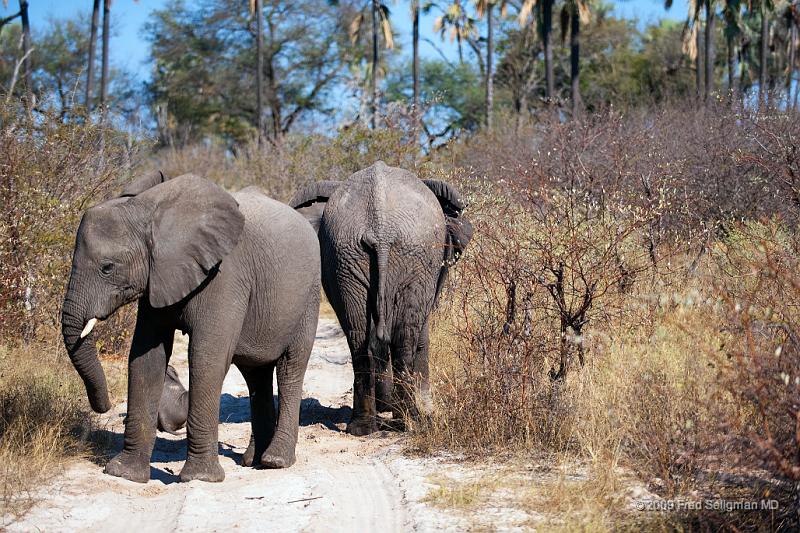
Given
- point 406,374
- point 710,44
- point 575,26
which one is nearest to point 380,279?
→ point 406,374

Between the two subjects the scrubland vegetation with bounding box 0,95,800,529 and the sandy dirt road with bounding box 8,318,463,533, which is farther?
the sandy dirt road with bounding box 8,318,463,533

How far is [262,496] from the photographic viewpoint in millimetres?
5652

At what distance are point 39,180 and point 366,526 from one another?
541 centimetres

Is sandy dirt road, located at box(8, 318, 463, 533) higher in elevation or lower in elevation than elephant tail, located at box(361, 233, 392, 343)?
lower

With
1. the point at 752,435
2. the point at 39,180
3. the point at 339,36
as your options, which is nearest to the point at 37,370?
the point at 39,180

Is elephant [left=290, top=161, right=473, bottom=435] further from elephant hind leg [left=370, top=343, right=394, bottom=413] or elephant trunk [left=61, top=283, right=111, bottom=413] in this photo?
elephant trunk [left=61, top=283, right=111, bottom=413]

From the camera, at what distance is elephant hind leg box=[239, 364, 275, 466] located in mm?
7012

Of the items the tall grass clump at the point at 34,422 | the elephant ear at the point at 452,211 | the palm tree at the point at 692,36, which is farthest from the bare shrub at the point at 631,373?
the palm tree at the point at 692,36

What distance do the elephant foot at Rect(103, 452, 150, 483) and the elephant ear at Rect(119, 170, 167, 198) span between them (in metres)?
1.62

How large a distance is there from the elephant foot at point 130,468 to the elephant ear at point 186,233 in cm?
104

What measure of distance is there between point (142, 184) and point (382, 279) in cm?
196

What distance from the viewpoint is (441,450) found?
21.5ft

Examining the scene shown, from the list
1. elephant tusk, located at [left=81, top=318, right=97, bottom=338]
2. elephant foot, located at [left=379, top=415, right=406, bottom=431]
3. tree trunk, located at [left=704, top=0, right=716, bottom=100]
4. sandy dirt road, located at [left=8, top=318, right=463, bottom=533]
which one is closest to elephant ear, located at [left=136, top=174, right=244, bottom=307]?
elephant tusk, located at [left=81, top=318, right=97, bottom=338]

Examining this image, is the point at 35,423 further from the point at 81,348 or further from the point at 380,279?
the point at 380,279
